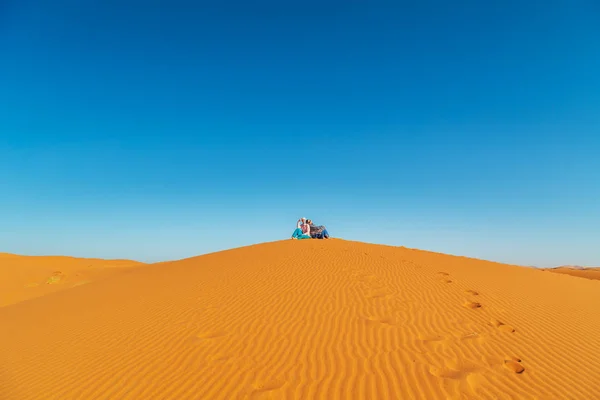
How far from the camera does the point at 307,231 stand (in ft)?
75.5

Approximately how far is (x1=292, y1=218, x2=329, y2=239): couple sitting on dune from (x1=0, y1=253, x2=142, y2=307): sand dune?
46.6 feet

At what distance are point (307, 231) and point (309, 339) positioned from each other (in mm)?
16218

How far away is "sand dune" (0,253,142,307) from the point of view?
63.9 ft

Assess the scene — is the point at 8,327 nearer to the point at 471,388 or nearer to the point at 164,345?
the point at 164,345

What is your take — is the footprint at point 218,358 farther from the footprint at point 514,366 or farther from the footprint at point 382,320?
the footprint at point 514,366

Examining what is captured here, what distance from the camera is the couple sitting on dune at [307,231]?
22.8 m

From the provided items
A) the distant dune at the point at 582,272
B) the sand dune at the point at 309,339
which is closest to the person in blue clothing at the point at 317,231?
the sand dune at the point at 309,339

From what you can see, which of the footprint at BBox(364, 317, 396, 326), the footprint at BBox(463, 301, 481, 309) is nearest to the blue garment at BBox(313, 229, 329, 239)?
the footprint at BBox(463, 301, 481, 309)

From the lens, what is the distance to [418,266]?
14.3 meters

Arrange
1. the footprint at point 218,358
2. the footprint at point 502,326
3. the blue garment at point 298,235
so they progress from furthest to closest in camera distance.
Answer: the blue garment at point 298,235 → the footprint at point 502,326 → the footprint at point 218,358

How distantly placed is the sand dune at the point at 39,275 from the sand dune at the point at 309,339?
27.5 feet

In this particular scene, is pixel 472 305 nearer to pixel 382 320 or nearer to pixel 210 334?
pixel 382 320

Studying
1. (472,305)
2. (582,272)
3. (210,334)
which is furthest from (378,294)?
(582,272)

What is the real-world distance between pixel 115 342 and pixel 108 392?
2.41 m
